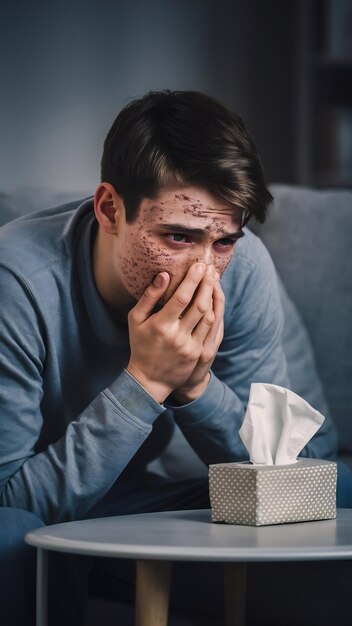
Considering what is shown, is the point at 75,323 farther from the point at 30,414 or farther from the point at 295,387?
the point at 295,387

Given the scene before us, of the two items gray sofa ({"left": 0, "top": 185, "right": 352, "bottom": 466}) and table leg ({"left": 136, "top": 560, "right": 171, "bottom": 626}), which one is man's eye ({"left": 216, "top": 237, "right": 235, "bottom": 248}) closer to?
table leg ({"left": 136, "top": 560, "right": 171, "bottom": 626})

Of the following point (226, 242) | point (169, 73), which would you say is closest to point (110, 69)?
point (169, 73)

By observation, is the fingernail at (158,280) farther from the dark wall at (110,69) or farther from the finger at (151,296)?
the dark wall at (110,69)

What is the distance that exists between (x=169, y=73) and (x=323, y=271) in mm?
1522

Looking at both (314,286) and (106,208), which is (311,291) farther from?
(106,208)

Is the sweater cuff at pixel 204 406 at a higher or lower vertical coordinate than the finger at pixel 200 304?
lower

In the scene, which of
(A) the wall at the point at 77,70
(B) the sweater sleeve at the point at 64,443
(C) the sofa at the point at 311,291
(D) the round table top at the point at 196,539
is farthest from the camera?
(A) the wall at the point at 77,70

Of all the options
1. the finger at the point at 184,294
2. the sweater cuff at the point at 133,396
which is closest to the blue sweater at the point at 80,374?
the sweater cuff at the point at 133,396

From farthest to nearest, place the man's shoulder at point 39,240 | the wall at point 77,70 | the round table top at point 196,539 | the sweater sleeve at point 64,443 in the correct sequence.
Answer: the wall at point 77,70, the man's shoulder at point 39,240, the sweater sleeve at point 64,443, the round table top at point 196,539

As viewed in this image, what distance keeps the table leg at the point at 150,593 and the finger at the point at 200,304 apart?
14.0 inches

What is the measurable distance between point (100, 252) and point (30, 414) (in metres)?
0.28

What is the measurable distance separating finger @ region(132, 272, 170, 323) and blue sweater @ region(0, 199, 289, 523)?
0.34 feet

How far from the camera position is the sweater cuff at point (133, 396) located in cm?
121

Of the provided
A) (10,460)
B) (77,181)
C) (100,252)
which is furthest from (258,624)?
(77,181)
